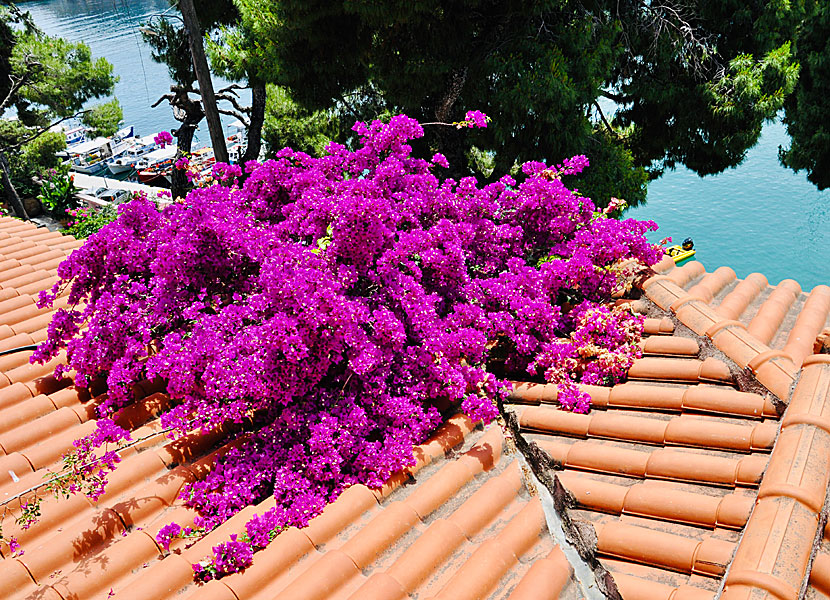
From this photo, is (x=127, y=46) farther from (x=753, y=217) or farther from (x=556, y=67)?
(x=556, y=67)

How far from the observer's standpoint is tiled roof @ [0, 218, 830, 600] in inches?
115

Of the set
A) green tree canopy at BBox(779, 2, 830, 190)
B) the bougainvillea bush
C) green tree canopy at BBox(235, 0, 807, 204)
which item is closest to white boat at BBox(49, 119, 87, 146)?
green tree canopy at BBox(235, 0, 807, 204)

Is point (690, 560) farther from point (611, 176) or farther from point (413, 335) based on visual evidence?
point (611, 176)

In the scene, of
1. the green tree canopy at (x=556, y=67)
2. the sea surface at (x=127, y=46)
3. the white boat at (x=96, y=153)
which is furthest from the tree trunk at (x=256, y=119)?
the white boat at (x=96, y=153)

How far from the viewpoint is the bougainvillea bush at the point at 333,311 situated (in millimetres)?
3627

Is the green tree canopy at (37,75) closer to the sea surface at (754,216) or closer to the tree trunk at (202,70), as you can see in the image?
the sea surface at (754,216)

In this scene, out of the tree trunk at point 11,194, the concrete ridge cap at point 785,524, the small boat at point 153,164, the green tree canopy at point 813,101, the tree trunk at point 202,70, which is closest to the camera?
the concrete ridge cap at point 785,524

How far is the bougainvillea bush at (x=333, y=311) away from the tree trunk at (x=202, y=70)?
34.1ft

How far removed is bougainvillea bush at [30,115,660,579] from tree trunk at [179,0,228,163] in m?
10.4

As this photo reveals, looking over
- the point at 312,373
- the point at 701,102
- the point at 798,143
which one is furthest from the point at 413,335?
the point at 798,143

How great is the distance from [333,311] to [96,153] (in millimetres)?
43126

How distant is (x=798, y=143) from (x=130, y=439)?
2006cm

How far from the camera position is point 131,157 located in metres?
39.1

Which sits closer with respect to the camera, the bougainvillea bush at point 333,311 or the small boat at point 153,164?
the bougainvillea bush at point 333,311
